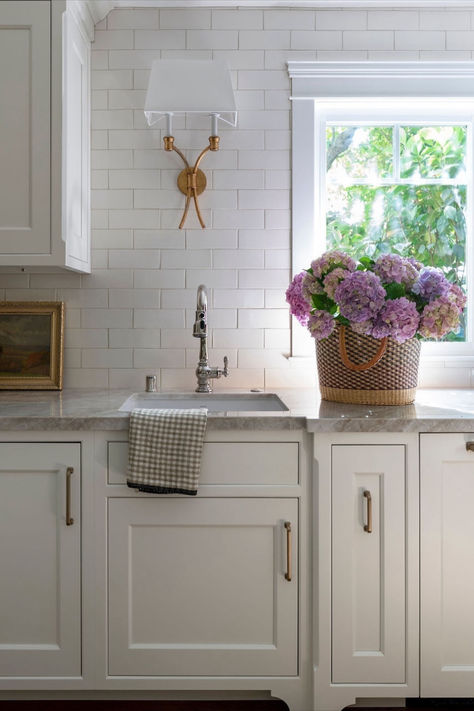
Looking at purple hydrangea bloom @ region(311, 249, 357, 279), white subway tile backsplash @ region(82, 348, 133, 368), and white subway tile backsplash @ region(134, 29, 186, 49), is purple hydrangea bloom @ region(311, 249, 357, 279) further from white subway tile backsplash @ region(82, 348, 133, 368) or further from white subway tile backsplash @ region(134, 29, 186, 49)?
white subway tile backsplash @ region(134, 29, 186, 49)

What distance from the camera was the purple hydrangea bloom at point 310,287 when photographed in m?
2.04

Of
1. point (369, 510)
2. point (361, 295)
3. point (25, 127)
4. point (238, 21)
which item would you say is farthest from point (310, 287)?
point (238, 21)

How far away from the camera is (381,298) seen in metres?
1.91

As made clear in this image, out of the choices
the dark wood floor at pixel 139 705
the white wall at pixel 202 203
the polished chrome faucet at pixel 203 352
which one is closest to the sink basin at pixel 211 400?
the polished chrome faucet at pixel 203 352

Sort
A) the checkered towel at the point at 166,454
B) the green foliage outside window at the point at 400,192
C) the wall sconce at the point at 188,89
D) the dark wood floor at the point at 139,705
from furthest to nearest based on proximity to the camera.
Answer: the green foliage outside window at the point at 400,192 < the wall sconce at the point at 188,89 < the dark wood floor at the point at 139,705 < the checkered towel at the point at 166,454

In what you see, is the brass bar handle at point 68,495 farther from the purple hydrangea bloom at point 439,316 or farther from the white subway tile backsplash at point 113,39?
the white subway tile backsplash at point 113,39

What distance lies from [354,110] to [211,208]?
0.73 metres

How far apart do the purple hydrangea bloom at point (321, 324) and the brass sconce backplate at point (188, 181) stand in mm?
795

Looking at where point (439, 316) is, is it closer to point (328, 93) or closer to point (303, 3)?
point (328, 93)

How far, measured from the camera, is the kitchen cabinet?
1.77 m

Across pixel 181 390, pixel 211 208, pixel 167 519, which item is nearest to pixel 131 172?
pixel 211 208

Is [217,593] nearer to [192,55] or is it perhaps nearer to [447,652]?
[447,652]

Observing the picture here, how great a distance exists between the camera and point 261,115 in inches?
97.4

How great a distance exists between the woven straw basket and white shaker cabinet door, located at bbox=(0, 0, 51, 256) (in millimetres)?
1058
